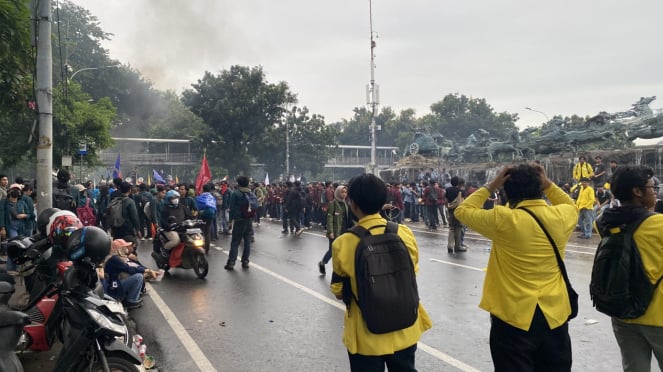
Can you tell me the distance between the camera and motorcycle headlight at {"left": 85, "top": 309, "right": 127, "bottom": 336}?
3537 mm

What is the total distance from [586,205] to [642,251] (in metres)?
12.1

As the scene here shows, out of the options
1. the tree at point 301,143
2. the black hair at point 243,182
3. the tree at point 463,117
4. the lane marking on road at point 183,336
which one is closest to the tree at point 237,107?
the tree at point 301,143

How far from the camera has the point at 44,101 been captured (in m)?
7.96

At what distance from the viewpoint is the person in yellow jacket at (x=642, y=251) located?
2955mm

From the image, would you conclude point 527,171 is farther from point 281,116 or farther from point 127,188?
Result: point 281,116

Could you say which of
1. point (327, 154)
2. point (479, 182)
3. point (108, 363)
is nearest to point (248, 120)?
point (327, 154)

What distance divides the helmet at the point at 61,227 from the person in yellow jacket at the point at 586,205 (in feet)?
43.0

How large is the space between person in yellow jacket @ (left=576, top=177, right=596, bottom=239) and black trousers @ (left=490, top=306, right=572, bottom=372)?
1233 centimetres

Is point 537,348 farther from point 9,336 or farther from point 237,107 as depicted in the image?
point 237,107

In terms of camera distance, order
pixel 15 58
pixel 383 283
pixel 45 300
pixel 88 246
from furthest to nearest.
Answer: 1. pixel 15 58
2. pixel 45 300
3. pixel 88 246
4. pixel 383 283

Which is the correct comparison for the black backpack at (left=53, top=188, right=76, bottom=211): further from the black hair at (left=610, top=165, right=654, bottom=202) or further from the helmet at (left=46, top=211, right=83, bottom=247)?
the black hair at (left=610, top=165, right=654, bottom=202)

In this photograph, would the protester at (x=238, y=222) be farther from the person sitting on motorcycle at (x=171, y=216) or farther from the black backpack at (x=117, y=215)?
the black backpack at (x=117, y=215)

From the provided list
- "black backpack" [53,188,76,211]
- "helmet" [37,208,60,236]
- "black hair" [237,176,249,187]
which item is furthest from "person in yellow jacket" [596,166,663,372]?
"black backpack" [53,188,76,211]

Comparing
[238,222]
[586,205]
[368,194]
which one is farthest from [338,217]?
[586,205]
